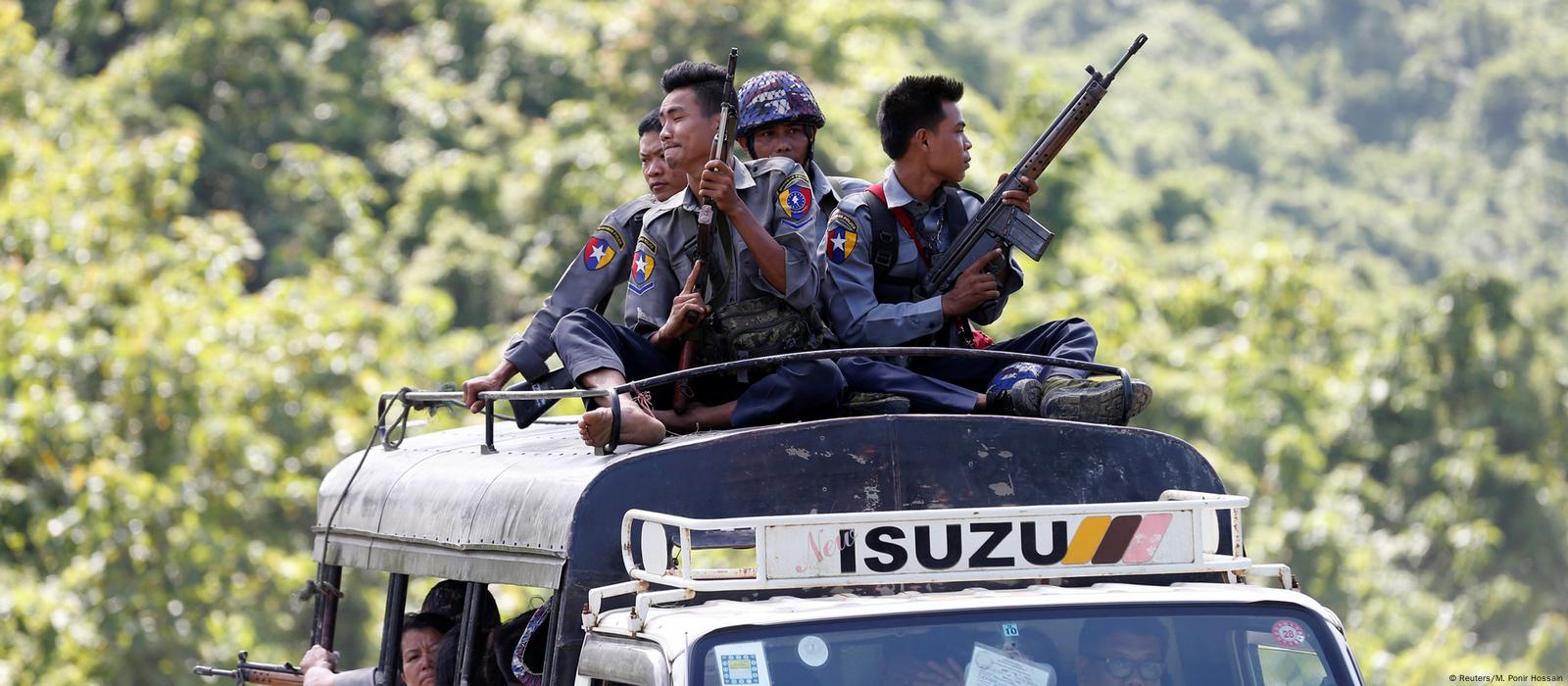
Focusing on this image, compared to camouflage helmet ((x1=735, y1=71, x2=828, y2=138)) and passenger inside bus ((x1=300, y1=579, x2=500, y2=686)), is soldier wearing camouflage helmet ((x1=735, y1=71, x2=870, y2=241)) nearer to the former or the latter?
camouflage helmet ((x1=735, y1=71, x2=828, y2=138))

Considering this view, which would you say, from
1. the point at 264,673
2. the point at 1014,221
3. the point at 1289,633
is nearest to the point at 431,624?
the point at 264,673

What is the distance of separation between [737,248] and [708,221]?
0.59ft

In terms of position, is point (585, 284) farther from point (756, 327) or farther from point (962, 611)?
point (962, 611)

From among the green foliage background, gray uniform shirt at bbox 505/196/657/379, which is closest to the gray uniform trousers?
gray uniform shirt at bbox 505/196/657/379

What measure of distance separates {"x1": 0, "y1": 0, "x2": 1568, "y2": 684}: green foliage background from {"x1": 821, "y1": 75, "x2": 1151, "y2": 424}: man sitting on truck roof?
8.03 metres

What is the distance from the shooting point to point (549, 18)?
27.8 metres

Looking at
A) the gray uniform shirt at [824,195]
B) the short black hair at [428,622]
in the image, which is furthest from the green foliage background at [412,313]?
the gray uniform shirt at [824,195]

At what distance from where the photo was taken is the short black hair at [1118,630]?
438cm

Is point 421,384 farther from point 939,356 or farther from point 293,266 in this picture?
point 939,356

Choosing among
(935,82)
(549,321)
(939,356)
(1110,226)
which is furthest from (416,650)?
(1110,226)

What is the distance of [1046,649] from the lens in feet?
14.2

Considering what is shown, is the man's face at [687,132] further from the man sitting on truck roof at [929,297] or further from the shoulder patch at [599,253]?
the shoulder patch at [599,253]

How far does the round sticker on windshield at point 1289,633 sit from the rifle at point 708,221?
1634 mm

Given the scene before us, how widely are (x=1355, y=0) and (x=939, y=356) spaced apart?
91.0 meters
